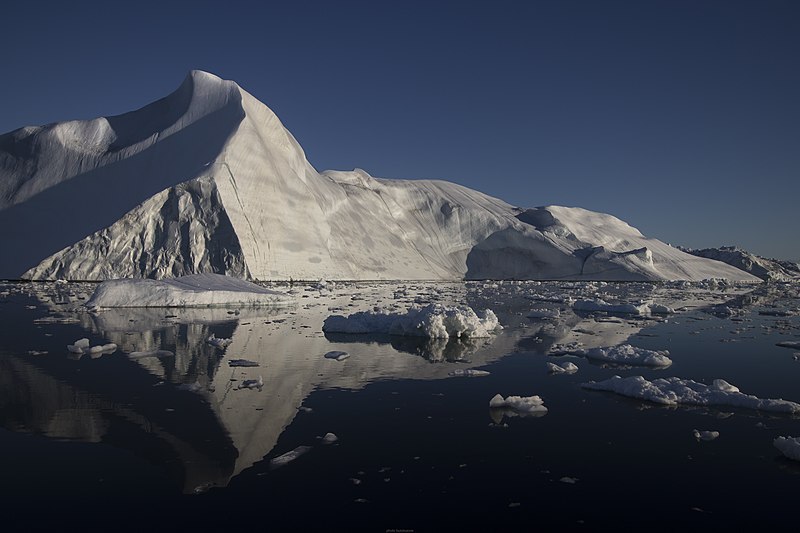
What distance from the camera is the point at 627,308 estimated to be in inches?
762

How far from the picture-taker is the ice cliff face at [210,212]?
33.4m

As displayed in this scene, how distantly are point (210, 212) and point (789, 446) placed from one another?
111ft

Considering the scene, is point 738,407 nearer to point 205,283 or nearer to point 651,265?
point 205,283

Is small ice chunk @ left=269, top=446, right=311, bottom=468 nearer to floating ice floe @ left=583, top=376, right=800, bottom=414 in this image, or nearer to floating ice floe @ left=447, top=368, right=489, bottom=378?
floating ice floe @ left=447, top=368, right=489, bottom=378

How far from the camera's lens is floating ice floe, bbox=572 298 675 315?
62.1 ft

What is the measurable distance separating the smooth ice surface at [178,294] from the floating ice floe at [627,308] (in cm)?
1159

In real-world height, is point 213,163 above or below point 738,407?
above

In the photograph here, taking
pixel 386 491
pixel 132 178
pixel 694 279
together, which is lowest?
pixel 386 491

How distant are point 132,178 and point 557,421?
38.7 metres

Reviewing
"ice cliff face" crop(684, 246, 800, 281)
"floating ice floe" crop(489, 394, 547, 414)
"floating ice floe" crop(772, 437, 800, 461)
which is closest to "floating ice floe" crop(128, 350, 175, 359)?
"floating ice floe" crop(489, 394, 547, 414)

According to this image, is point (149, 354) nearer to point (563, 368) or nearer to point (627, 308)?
point (563, 368)

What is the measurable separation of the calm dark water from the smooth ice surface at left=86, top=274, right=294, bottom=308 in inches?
337

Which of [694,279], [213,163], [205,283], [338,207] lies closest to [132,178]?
[213,163]

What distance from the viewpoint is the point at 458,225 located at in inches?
2312
